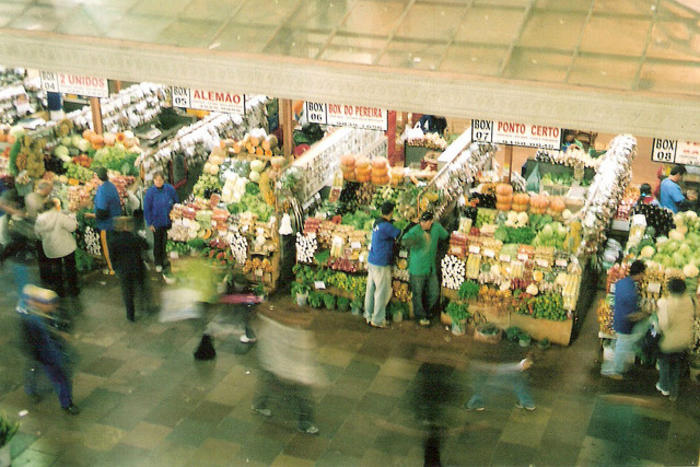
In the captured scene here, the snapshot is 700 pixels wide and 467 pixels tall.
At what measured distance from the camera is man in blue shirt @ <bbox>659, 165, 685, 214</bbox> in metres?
13.5

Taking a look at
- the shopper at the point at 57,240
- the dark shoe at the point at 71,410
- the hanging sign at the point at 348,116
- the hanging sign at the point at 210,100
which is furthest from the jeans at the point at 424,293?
the shopper at the point at 57,240

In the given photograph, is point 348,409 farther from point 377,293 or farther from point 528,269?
point 528,269

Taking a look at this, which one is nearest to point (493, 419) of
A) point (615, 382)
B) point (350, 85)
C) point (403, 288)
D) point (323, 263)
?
point (615, 382)

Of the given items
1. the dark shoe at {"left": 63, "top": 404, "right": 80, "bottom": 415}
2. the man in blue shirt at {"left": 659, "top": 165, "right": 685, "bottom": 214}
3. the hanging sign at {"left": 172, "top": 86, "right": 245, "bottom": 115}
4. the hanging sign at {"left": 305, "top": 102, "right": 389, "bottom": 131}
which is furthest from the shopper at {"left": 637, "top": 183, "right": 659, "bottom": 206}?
the dark shoe at {"left": 63, "top": 404, "right": 80, "bottom": 415}

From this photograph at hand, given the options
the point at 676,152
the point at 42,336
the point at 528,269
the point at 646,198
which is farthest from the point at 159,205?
the point at 646,198

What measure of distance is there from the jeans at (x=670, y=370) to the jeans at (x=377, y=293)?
3.63 metres

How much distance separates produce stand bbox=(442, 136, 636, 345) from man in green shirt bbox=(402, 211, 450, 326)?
7.6 inches

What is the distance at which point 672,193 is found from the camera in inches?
534

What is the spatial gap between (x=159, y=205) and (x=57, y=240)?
1596 mm

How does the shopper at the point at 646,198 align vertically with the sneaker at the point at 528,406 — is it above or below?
above

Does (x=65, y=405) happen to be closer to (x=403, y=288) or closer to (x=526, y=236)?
(x=403, y=288)

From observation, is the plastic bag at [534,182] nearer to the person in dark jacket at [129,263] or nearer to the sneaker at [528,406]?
the sneaker at [528,406]

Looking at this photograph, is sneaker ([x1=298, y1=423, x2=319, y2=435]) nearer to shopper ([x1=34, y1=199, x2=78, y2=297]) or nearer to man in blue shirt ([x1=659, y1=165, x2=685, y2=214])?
shopper ([x1=34, y1=199, x2=78, y2=297])

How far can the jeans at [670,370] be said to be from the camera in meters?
9.70
